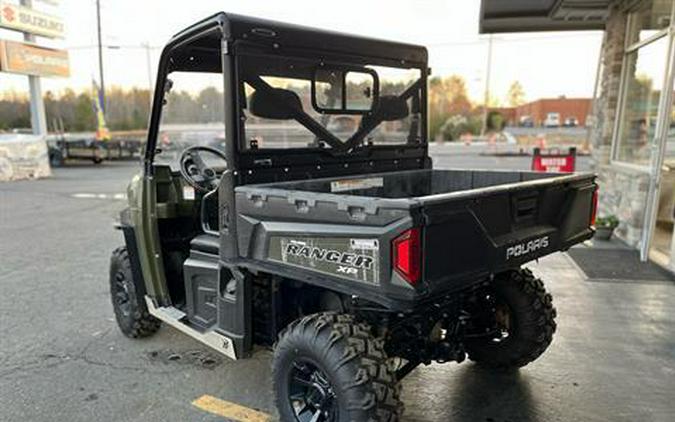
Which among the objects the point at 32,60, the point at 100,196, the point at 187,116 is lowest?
the point at 100,196

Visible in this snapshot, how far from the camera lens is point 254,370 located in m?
3.45

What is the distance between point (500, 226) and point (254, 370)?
2.06m

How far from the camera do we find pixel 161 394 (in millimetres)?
3129

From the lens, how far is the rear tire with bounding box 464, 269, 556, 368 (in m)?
3.19

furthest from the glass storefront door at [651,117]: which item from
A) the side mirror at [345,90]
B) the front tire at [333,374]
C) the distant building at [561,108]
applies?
the distant building at [561,108]

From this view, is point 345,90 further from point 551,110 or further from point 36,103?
point 551,110

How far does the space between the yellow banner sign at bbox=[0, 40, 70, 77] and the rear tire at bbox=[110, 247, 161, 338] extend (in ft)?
54.0

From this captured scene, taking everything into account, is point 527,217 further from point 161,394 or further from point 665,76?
point 665,76

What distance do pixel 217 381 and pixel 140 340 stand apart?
104cm

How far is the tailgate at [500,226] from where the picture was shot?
201cm

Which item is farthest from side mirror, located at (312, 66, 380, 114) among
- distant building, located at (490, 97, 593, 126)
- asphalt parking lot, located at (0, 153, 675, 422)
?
distant building, located at (490, 97, 593, 126)

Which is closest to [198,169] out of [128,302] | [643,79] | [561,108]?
[128,302]

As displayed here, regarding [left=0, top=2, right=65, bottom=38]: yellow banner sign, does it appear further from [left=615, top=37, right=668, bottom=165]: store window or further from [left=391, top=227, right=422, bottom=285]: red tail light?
[left=391, top=227, right=422, bottom=285]: red tail light

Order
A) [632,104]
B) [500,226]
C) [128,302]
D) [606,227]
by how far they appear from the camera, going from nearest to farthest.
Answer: [500,226]
[128,302]
[606,227]
[632,104]
